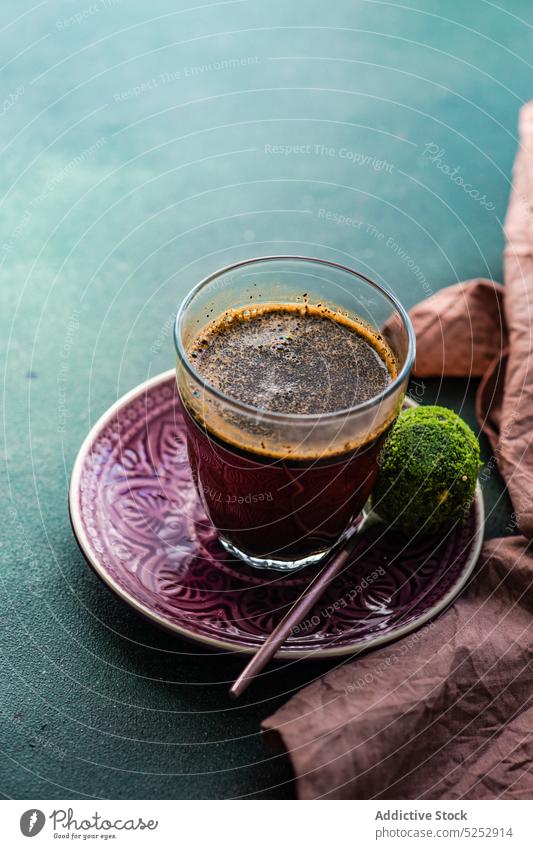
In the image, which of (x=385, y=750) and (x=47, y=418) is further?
(x=47, y=418)

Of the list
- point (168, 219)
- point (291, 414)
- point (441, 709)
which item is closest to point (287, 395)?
point (291, 414)

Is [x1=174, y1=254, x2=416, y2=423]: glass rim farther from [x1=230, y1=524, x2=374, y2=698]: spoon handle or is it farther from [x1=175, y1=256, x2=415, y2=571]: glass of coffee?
[x1=230, y1=524, x2=374, y2=698]: spoon handle

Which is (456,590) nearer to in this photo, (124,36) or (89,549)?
(89,549)

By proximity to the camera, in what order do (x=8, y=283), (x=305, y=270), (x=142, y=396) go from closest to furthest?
(x=305, y=270) < (x=142, y=396) < (x=8, y=283)

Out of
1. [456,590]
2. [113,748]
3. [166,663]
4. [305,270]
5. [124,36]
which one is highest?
[124,36]

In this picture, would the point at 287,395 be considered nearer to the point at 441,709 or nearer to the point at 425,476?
the point at 425,476

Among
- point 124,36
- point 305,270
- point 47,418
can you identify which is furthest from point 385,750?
point 124,36
